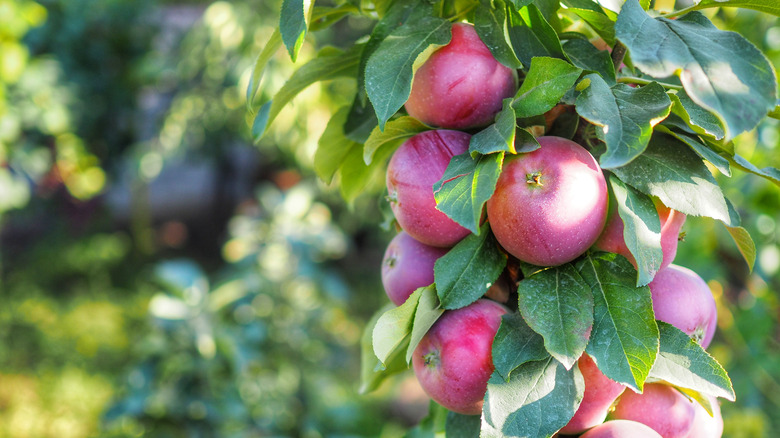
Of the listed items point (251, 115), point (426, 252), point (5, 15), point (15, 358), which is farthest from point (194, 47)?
point (426, 252)

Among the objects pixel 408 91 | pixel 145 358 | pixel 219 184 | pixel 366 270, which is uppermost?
pixel 408 91

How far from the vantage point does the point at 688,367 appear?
43 cm

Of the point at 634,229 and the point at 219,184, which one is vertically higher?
the point at 634,229

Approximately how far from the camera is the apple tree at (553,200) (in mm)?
413

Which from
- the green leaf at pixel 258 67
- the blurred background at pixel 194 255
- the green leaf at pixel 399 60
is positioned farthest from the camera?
the blurred background at pixel 194 255

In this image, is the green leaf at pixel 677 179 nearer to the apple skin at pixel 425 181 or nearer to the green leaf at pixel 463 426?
the apple skin at pixel 425 181

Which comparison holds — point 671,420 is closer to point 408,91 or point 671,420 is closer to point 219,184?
point 408,91

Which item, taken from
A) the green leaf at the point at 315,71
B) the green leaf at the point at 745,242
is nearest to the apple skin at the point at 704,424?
the green leaf at the point at 745,242

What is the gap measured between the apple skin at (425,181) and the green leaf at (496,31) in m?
0.07

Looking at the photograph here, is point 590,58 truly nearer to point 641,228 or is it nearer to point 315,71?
point 641,228

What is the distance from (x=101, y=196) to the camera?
4746 mm

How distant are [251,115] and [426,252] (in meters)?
0.25

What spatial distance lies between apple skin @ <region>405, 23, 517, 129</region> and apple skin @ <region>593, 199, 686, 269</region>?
137 mm

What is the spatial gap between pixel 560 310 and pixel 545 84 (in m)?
0.17
